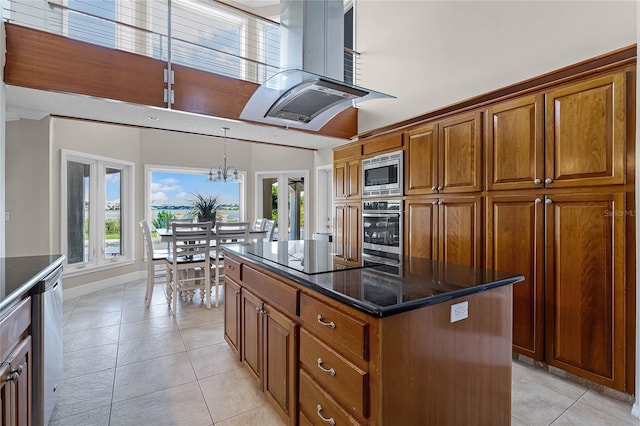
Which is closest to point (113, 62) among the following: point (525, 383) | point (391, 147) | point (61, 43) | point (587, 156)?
point (61, 43)

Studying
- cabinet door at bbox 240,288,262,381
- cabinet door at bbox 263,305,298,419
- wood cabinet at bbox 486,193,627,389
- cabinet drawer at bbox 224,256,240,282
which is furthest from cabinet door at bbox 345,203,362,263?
cabinet door at bbox 263,305,298,419

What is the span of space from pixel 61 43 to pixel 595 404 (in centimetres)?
486

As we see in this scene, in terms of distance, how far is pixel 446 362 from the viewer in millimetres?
1292

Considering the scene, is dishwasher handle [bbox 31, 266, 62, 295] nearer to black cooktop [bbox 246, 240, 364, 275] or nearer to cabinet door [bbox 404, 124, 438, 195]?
black cooktop [bbox 246, 240, 364, 275]

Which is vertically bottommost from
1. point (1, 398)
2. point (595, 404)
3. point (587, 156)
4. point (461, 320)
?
point (595, 404)

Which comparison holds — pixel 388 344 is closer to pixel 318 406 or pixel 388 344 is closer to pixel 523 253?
pixel 318 406

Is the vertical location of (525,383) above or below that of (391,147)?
below

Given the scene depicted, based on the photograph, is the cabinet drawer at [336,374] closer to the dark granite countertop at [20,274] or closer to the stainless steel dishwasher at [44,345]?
the dark granite countertop at [20,274]

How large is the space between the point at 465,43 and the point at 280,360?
329cm

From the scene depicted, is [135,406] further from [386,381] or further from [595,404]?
[595,404]

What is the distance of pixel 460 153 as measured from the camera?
2.96 m

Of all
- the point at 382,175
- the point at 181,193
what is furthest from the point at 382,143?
the point at 181,193

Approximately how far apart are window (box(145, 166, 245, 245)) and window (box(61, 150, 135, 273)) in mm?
406

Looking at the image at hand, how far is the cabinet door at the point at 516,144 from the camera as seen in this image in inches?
94.9
